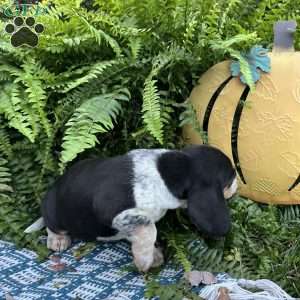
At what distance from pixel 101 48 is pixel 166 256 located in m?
1.70

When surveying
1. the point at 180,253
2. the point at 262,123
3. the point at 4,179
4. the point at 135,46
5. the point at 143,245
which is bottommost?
the point at 180,253

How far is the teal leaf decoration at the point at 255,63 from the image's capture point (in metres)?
3.56

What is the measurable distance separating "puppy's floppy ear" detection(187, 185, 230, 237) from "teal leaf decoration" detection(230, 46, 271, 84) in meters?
1.06

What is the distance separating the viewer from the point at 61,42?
380cm

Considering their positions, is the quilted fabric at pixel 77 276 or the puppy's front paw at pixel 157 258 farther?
the puppy's front paw at pixel 157 258

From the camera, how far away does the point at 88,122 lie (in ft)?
10.8

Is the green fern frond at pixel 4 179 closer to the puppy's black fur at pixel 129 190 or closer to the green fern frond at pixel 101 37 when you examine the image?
the puppy's black fur at pixel 129 190

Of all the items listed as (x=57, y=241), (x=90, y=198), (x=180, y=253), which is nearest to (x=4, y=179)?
(x=57, y=241)

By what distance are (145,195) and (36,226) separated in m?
0.97

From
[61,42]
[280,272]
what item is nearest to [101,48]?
[61,42]

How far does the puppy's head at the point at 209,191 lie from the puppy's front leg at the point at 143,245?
9.6 inches

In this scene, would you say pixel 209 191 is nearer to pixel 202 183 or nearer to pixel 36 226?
pixel 202 183

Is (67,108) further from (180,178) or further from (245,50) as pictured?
(245,50)

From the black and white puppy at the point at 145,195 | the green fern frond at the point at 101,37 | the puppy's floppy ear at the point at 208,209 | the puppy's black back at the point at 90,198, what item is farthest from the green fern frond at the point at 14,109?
the puppy's floppy ear at the point at 208,209
